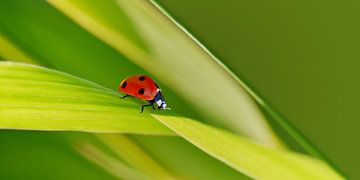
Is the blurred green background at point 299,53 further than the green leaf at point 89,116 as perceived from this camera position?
Yes

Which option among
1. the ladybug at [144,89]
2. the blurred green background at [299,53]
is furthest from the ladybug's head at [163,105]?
the blurred green background at [299,53]

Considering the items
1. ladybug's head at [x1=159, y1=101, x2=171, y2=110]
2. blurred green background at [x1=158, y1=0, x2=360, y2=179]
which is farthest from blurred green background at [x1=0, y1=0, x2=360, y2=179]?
ladybug's head at [x1=159, y1=101, x2=171, y2=110]

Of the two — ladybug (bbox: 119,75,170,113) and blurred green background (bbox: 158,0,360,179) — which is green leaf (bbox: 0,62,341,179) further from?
blurred green background (bbox: 158,0,360,179)

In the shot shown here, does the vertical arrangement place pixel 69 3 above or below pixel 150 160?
above

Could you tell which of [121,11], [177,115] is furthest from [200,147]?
[121,11]

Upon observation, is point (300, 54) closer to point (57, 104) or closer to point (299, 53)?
point (299, 53)

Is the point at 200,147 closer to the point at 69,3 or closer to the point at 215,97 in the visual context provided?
the point at 215,97

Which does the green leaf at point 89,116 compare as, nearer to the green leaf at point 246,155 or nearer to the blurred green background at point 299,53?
the green leaf at point 246,155
